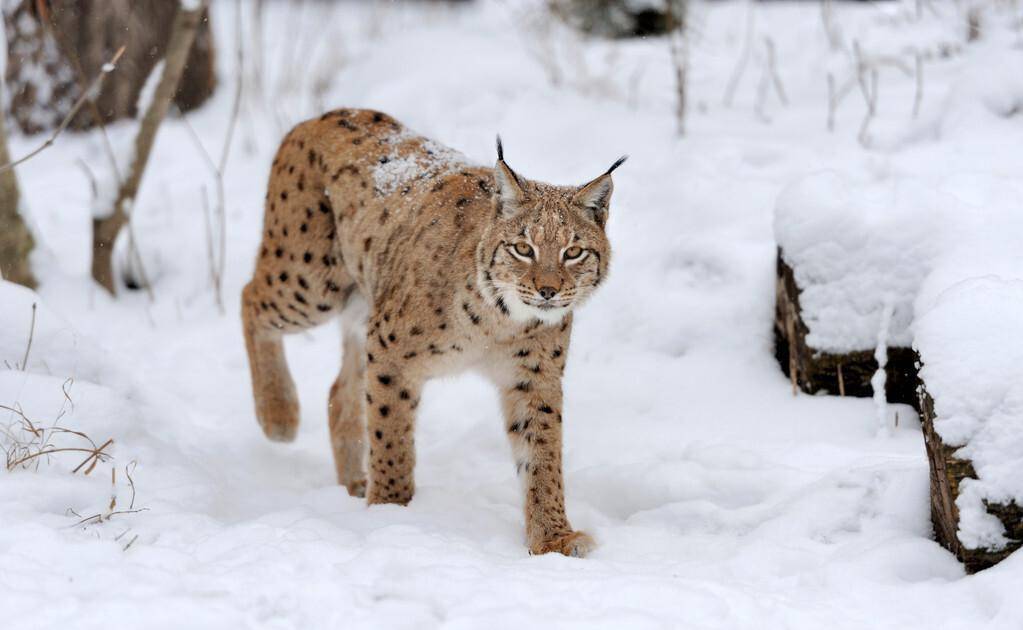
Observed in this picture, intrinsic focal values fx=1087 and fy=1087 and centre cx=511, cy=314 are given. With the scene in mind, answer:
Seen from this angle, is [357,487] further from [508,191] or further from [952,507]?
[952,507]

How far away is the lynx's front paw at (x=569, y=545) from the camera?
3906mm

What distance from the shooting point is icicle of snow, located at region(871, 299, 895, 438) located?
15.0 ft

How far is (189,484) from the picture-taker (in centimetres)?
426

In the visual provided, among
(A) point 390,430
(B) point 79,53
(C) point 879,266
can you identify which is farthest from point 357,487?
(B) point 79,53

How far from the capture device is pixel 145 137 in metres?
6.65

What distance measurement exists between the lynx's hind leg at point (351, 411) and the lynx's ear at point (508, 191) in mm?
1357

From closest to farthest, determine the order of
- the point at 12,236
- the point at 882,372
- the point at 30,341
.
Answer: the point at 30,341
the point at 882,372
the point at 12,236

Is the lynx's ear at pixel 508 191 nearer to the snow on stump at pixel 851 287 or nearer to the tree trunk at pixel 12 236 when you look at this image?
the snow on stump at pixel 851 287

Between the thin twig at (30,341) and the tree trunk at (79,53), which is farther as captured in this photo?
the tree trunk at (79,53)

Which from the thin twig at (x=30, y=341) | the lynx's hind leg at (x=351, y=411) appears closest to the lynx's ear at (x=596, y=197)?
the lynx's hind leg at (x=351, y=411)

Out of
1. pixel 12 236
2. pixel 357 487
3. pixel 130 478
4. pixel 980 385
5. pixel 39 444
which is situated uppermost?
pixel 980 385

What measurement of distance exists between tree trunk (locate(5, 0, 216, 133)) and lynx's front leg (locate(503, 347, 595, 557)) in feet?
16.4

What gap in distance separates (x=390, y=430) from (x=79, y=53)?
534 cm

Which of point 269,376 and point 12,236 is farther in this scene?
point 12,236
